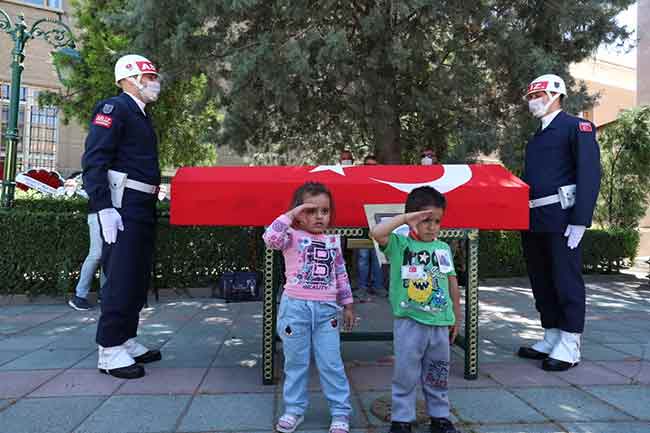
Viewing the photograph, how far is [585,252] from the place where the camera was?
29.9ft

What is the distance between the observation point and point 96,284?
6.43 metres

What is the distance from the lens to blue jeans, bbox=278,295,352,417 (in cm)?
248

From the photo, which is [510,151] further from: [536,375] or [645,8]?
[645,8]

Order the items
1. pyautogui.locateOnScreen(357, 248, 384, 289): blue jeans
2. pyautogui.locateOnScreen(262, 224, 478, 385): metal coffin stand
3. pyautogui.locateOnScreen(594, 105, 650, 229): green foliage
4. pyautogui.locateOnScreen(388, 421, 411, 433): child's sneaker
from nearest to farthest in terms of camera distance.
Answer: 1. pyautogui.locateOnScreen(388, 421, 411, 433): child's sneaker
2. pyautogui.locateOnScreen(262, 224, 478, 385): metal coffin stand
3. pyautogui.locateOnScreen(357, 248, 384, 289): blue jeans
4. pyautogui.locateOnScreen(594, 105, 650, 229): green foliage

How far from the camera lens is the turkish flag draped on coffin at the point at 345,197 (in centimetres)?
296

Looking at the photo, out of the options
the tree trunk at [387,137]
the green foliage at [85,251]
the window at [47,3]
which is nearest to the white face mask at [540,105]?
the tree trunk at [387,137]

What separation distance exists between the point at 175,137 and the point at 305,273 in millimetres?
15022

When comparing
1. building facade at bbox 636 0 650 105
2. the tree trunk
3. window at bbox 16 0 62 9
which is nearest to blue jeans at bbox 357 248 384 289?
the tree trunk

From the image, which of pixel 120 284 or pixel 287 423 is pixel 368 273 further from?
pixel 287 423

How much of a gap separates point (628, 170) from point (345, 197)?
11.0 meters

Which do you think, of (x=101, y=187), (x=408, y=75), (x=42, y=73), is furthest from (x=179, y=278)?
(x=42, y=73)

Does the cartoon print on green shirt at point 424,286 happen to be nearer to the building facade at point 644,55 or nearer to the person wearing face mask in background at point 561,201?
the person wearing face mask in background at point 561,201

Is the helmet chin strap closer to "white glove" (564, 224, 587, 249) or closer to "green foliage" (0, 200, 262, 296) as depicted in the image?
"white glove" (564, 224, 587, 249)

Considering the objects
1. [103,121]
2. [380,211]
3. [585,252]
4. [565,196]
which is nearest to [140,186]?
[103,121]
